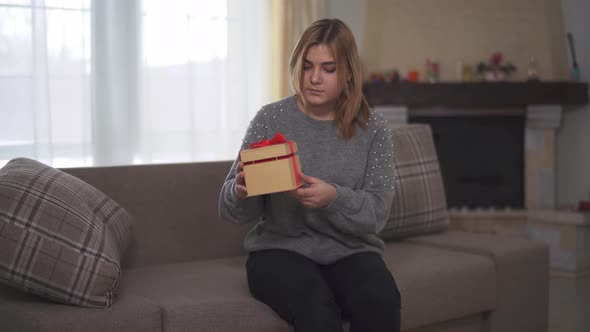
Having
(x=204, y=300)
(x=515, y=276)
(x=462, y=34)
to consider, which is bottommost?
(x=515, y=276)

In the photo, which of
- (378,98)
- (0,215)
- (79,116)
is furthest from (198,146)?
(0,215)

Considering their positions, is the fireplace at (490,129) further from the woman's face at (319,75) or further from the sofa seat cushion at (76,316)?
the sofa seat cushion at (76,316)

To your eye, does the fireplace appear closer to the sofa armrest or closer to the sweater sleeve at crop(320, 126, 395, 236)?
the sofa armrest

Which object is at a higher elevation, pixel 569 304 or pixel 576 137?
pixel 576 137

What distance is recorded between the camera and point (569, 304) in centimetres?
346

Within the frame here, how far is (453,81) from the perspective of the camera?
175 inches

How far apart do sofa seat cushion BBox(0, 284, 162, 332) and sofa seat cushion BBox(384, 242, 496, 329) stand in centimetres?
75

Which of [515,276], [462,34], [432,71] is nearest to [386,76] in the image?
[432,71]

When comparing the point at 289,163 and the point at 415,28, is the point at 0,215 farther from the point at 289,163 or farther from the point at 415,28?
the point at 415,28

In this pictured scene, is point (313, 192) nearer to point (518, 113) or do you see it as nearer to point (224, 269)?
point (224, 269)

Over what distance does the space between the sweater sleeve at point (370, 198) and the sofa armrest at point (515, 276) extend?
64 cm

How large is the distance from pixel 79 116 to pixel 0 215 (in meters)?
2.07

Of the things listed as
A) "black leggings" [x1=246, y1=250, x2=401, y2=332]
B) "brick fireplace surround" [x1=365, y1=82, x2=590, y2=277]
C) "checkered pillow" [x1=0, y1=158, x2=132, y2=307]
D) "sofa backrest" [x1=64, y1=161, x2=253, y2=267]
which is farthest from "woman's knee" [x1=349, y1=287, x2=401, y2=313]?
"brick fireplace surround" [x1=365, y1=82, x2=590, y2=277]

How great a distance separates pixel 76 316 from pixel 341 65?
2.96 ft
